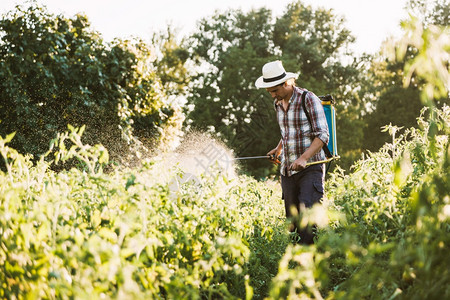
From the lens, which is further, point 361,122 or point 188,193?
point 361,122

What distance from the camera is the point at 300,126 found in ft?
15.0

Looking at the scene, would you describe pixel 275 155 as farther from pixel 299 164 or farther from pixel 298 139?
pixel 299 164

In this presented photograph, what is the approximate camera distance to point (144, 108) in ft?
34.4

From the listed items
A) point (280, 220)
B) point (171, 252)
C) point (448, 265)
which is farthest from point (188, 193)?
point (280, 220)

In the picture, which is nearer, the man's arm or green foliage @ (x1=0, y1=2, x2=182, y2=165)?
the man's arm

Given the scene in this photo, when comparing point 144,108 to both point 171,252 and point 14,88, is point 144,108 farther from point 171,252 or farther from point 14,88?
point 171,252

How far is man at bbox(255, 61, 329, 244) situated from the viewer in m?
4.36

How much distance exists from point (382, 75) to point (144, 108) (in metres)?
27.3

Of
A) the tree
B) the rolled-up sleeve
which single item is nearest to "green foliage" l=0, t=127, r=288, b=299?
the rolled-up sleeve

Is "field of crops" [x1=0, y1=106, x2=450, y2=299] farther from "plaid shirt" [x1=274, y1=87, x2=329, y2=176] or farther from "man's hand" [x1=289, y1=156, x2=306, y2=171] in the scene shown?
"plaid shirt" [x1=274, y1=87, x2=329, y2=176]

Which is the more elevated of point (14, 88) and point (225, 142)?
point (225, 142)

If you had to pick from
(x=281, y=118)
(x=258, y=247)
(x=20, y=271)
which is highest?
(x=281, y=118)

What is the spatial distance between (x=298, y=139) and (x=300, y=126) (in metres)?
0.13

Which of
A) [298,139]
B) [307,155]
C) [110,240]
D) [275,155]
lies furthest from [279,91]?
[110,240]
